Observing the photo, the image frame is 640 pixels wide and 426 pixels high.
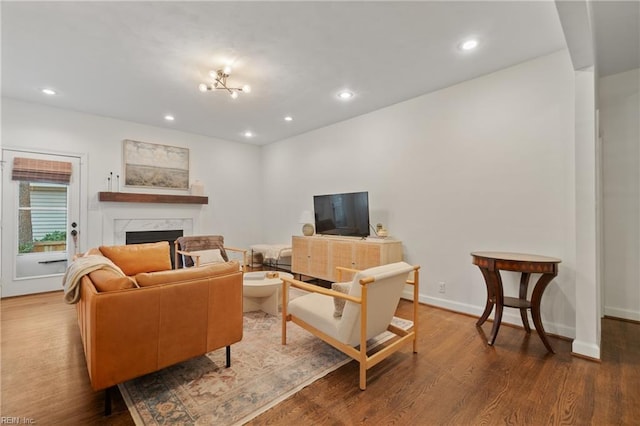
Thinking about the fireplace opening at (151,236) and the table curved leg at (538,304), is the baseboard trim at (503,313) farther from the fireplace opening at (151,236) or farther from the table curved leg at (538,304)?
the fireplace opening at (151,236)

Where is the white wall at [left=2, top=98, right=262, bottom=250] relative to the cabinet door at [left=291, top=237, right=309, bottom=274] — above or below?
above

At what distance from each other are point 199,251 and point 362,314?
140 inches

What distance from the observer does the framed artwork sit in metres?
5.17

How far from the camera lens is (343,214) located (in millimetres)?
4672

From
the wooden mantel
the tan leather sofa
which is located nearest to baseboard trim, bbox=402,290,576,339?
the tan leather sofa

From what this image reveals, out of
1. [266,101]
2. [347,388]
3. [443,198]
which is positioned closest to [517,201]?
[443,198]

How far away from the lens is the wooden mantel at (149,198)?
486 cm

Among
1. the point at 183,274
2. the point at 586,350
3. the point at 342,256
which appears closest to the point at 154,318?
the point at 183,274

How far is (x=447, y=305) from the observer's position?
365 centimetres

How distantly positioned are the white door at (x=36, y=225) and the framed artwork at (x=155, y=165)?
750 mm

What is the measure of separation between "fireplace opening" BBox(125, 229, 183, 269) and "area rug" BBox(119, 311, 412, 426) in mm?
3638

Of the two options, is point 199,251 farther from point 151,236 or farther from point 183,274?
point 183,274

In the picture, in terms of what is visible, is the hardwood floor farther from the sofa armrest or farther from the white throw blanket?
the white throw blanket

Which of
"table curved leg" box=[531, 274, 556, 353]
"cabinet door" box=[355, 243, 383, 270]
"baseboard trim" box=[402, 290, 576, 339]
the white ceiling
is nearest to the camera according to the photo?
the white ceiling
